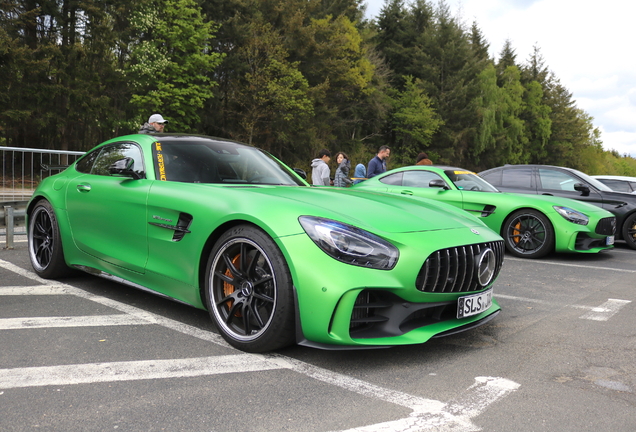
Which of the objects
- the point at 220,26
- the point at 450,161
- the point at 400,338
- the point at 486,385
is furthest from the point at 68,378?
the point at 450,161

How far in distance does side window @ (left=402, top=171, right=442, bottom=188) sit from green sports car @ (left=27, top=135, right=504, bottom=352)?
473 cm

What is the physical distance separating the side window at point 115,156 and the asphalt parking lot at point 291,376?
110 cm

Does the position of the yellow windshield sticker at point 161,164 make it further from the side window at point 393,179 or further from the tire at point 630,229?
the tire at point 630,229

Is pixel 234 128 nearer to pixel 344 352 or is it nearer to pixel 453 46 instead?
pixel 453 46

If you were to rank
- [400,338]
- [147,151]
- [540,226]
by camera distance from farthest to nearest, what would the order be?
[540,226], [147,151], [400,338]

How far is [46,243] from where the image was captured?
536cm

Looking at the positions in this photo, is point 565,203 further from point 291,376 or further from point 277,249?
point 291,376

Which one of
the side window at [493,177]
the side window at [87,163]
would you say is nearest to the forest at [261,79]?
the side window at [493,177]

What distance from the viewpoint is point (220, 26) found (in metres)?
35.1

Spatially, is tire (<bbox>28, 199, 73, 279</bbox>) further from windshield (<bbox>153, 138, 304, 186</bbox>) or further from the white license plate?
the white license plate

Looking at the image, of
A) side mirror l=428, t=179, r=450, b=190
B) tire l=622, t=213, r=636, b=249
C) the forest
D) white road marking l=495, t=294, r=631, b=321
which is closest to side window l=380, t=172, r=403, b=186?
side mirror l=428, t=179, r=450, b=190

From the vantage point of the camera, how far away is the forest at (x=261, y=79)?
27.8 metres

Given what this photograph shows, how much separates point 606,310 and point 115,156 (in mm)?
4478

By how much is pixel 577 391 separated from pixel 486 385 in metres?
0.46
